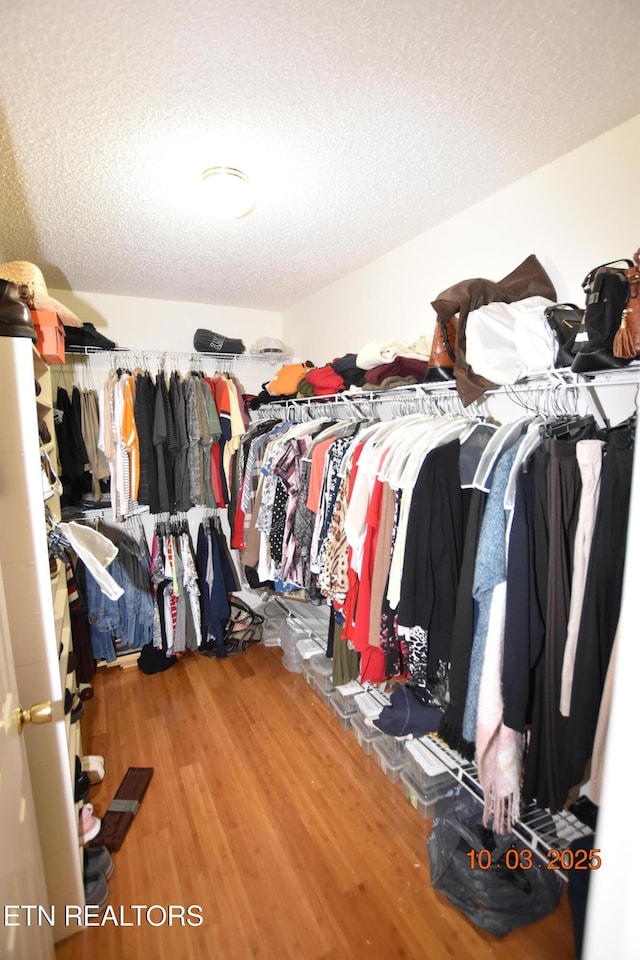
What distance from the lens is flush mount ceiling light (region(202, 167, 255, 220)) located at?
1543 mm

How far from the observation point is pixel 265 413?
11.1 ft

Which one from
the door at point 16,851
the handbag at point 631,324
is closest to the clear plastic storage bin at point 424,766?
the door at point 16,851

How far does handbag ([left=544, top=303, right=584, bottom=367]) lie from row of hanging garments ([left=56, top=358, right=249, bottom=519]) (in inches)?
83.5

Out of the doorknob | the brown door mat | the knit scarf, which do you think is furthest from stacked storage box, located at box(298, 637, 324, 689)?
the doorknob

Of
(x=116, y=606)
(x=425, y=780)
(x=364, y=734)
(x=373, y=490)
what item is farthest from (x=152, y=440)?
(x=425, y=780)

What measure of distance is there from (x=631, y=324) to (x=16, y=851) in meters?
1.74

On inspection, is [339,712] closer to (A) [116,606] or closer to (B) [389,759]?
(B) [389,759]

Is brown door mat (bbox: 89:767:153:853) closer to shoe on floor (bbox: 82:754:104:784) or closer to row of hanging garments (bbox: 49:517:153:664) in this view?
shoe on floor (bbox: 82:754:104:784)

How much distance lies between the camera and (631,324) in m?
0.99

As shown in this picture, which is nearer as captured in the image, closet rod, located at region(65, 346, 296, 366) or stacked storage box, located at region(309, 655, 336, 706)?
stacked storage box, located at region(309, 655, 336, 706)

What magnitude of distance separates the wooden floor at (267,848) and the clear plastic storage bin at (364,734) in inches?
1.6

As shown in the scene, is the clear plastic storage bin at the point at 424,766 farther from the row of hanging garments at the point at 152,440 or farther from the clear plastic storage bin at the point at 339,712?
the row of hanging garments at the point at 152,440

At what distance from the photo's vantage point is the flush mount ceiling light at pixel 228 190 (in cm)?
154

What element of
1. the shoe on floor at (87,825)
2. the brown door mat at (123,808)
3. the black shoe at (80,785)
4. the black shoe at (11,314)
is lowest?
the brown door mat at (123,808)
